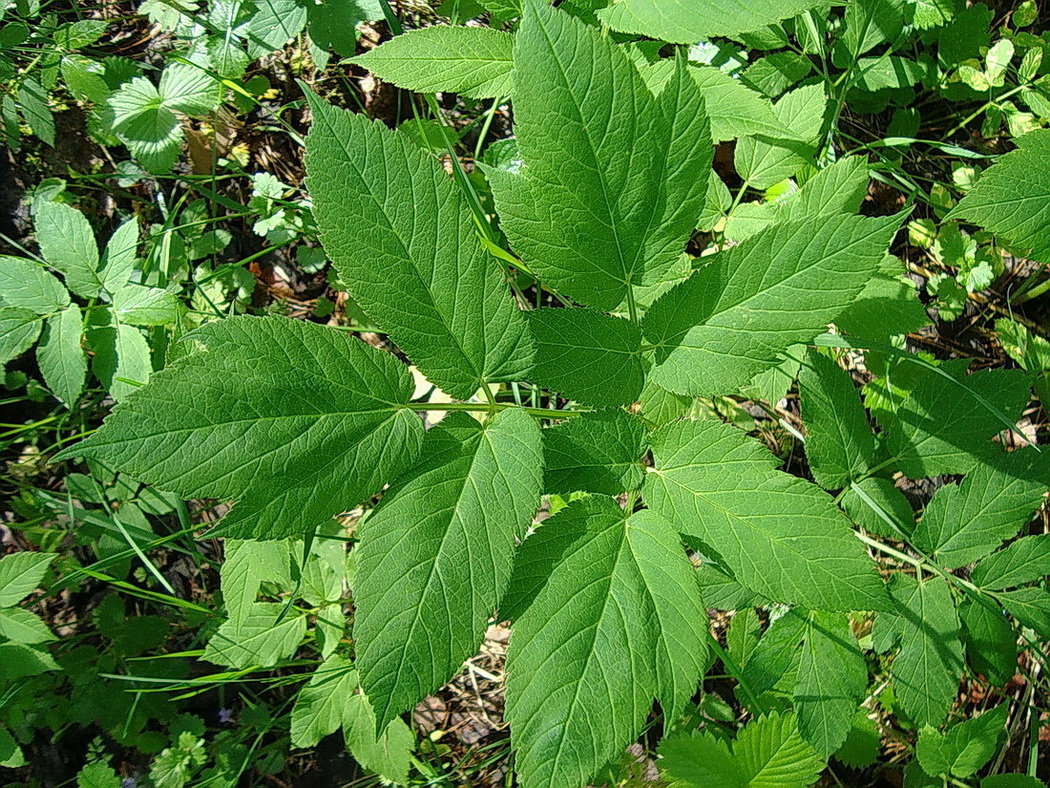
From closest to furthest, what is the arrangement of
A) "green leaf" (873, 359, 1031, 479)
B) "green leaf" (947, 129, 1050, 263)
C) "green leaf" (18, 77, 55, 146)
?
1. "green leaf" (947, 129, 1050, 263)
2. "green leaf" (873, 359, 1031, 479)
3. "green leaf" (18, 77, 55, 146)

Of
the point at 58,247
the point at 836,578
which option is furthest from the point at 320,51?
the point at 836,578

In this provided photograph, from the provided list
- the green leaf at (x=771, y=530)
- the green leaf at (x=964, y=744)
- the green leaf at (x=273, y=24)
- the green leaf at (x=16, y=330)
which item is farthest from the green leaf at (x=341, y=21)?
the green leaf at (x=964, y=744)

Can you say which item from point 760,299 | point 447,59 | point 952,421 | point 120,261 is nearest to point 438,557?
point 760,299

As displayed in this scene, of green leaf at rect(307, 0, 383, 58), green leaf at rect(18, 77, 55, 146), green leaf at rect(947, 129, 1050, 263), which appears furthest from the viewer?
green leaf at rect(18, 77, 55, 146)

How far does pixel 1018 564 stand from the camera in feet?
5.33

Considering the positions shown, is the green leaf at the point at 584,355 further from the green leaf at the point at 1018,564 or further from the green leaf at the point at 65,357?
the green leaf at the point at 65,357

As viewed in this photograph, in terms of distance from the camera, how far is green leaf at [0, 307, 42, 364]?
2.05 meters

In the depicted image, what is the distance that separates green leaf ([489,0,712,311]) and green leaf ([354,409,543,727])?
0.29 metres

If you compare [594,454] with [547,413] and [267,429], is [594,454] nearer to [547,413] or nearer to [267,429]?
[547,413]

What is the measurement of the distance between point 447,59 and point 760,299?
904mm

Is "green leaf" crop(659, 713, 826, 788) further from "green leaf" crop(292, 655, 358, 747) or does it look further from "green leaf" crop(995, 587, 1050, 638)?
"green leaf" crop(292, 655, 358, 747)

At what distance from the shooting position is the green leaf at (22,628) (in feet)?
6.78

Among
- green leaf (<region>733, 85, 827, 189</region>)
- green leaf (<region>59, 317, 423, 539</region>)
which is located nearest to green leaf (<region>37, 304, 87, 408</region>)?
green leaf (<region>59, 317, 423, 539</region>)

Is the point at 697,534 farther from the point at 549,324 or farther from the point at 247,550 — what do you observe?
the point at 247,550
